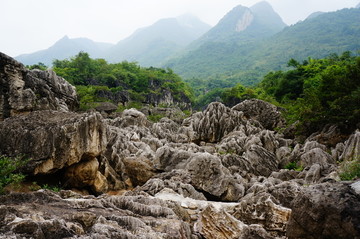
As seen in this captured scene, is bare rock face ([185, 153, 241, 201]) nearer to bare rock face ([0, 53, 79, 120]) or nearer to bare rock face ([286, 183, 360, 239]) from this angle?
bare rock face ([286, 183, 360, 239])

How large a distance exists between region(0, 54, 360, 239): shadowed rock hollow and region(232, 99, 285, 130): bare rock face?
2659mm

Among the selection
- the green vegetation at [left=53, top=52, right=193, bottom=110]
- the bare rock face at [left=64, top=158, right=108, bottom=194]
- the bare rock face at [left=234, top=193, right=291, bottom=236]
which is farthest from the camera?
the green vegetation at [left=53, top=52, right=193, bottom=110]

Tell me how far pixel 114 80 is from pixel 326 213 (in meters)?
46.5

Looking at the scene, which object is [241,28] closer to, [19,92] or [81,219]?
[19,92]

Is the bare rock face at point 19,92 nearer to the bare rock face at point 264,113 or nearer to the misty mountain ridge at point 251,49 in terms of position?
the bare rock face at point 264,113

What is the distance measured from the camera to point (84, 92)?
3412 centimetres

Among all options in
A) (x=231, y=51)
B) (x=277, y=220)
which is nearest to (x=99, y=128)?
(x=277, y=220)

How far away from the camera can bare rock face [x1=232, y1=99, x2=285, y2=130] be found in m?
23.8

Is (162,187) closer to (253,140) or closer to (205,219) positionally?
(205,219)

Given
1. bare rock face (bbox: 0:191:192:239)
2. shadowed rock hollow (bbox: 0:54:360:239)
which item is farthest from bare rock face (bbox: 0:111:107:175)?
bare rock face (bbox: 0:191:192:239)

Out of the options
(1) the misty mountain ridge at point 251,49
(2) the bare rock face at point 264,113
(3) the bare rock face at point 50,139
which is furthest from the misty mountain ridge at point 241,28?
(3) the bare rock face at point 50,139

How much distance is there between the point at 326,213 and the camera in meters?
→ 3.68

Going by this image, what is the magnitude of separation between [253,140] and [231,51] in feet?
381

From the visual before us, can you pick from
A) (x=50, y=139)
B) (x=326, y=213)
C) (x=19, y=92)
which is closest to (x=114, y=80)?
(x=19, y=92)
